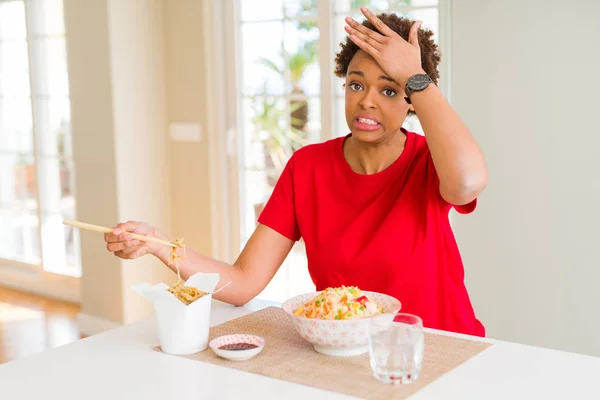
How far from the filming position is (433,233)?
1967mm

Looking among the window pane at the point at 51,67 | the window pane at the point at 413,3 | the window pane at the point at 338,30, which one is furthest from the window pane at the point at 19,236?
the window pane at the point at 413,3

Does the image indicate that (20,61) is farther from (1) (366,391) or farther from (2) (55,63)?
(1) (366,391)

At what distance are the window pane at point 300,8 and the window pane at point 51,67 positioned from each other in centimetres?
181

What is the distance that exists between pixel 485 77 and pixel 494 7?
275mm

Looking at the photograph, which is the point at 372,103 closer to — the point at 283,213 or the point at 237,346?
the point at 283,213

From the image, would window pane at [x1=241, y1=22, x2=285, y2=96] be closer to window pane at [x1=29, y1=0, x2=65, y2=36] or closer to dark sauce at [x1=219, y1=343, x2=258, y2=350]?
window pane at [x1=29, y1=0, x2=65, y2=36]

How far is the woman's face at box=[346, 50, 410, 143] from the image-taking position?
1.96 metres

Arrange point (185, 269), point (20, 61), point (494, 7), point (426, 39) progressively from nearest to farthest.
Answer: point (185, 269) < point (426, 39) < point (494, 7) < point (20, 61)

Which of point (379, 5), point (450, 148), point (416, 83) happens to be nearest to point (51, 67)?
point (379, 5)

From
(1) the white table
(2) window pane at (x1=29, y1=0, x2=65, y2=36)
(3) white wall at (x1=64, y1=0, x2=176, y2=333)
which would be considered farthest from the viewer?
(2) window pane at (x1=29, y1=0, x2=65, y2=36)

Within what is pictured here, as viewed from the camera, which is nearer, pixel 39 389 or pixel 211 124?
pixel 39 389

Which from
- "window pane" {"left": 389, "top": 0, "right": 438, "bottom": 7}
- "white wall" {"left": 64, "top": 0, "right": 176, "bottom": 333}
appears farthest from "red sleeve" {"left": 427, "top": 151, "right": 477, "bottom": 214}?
"white wall" {"left": 64, "top": 0, "right": 176, "bottom": 333}

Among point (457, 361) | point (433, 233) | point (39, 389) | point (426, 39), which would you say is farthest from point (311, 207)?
point (39, 389)

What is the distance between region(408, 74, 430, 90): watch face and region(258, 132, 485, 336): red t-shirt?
0.72 feet
